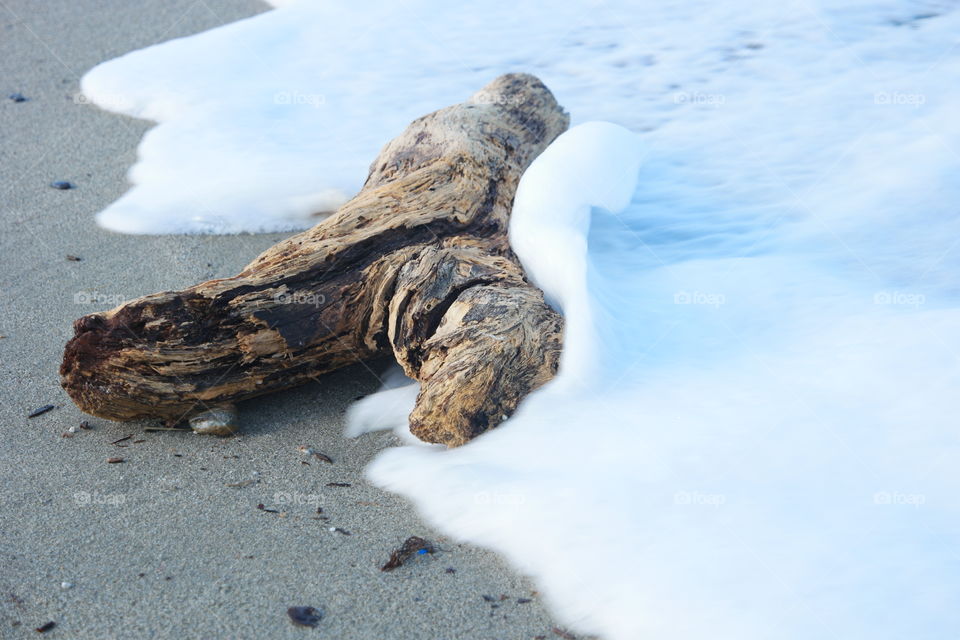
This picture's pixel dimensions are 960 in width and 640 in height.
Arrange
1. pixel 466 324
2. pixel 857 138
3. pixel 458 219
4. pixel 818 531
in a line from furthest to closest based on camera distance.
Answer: pixel 857 138 → pixel 458 219 → pixel 466 324 → pixel 818 531

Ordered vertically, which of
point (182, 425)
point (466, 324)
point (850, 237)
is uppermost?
point (466, 324)

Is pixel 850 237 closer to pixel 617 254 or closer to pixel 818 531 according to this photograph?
pixel 617 254

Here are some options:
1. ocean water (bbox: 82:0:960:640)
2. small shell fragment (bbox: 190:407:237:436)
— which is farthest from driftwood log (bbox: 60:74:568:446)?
ocean water (bbox: 82:0:960:640)

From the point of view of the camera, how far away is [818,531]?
2.30 meters

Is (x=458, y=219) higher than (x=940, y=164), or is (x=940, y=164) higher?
Result: (x=458, y=219)

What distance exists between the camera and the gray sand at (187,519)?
2166 mm

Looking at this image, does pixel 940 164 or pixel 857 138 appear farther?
pixel 857 138

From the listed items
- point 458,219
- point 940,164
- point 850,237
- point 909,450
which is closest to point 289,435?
point 458,219

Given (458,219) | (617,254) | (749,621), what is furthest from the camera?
(617,254)

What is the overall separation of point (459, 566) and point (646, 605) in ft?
1.67

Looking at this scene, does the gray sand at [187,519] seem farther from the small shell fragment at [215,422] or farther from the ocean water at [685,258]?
the ocean water at [685,258]

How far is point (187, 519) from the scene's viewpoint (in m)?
2.49

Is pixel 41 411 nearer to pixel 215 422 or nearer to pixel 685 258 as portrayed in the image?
pixel 215 422

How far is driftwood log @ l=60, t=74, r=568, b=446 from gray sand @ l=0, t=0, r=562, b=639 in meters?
0.19
